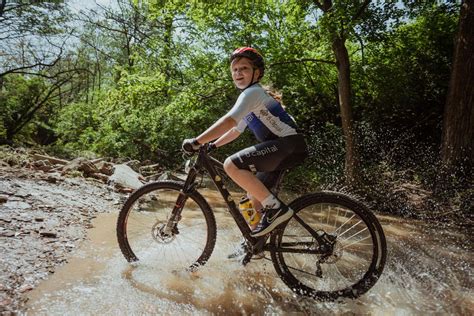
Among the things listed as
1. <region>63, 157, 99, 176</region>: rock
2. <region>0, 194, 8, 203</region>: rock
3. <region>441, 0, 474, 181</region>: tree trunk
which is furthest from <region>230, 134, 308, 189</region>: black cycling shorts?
<region>441, 0, 474, 181</region>: tree trunk

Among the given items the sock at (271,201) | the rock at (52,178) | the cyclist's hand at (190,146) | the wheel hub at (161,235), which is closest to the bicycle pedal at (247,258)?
the sock at (271,201)

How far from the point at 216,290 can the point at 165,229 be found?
32.0 inches

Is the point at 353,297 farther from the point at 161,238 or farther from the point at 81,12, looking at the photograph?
the point at 81,12

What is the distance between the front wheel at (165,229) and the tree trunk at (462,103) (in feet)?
23.6

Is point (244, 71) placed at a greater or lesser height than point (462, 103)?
lesser

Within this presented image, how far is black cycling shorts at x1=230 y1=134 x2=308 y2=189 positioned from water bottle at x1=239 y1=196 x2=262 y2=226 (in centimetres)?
45

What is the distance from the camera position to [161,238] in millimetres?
3195

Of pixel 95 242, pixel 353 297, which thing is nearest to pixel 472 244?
pixel 353 297

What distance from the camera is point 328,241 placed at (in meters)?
2.90

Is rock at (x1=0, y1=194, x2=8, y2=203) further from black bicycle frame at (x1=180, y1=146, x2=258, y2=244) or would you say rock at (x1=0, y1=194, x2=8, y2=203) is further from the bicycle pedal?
the bicycle pedal

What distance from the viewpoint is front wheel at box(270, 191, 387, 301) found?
281cm

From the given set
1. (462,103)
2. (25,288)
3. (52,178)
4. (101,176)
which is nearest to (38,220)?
(25,288)

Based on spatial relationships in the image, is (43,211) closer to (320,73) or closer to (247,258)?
(247,258)

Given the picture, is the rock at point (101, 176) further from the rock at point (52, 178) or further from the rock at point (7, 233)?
the rock at point (7, 233)
